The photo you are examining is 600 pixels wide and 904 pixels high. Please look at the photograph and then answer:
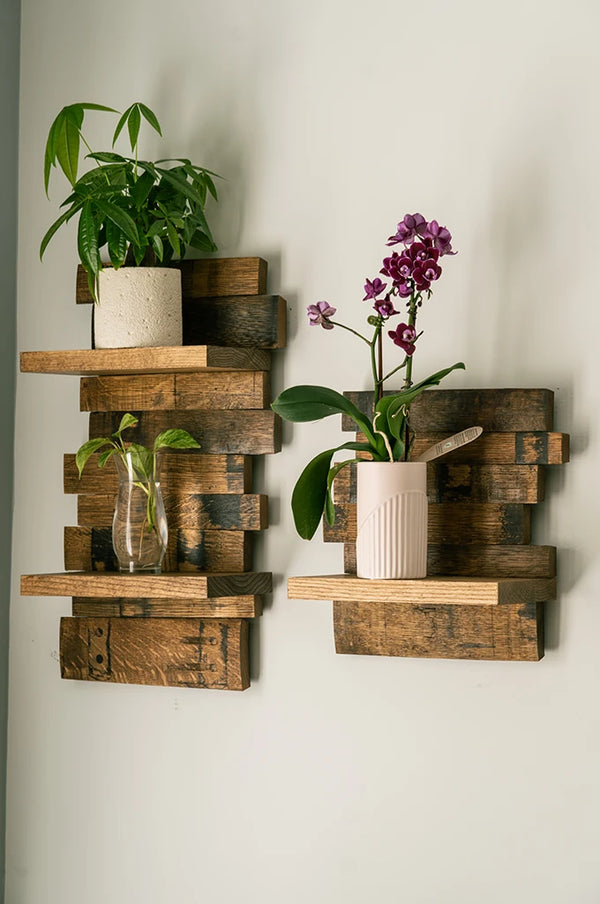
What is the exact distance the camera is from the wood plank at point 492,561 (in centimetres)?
136

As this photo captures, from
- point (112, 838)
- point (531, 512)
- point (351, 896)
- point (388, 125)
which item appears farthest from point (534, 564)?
point (112, 838)

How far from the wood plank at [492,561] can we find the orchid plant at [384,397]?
0.53 feet

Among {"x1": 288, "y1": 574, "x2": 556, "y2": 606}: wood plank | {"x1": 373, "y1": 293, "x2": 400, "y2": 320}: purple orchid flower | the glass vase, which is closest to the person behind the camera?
{"x1": 288, "y1": 574, "x2": 556, "y2": 606}: wood plank

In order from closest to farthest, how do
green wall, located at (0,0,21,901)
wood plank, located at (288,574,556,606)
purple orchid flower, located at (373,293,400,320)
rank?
wood plank, located at (288,574,556,606)
purple orchid flower, located at (373,293,400,320)
green wall, located at (0,0,21,901)

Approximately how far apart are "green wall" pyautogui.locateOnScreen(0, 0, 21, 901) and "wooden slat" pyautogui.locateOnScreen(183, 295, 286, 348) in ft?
1.07

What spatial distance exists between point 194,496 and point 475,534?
0.43 metres

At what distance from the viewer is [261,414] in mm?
1505

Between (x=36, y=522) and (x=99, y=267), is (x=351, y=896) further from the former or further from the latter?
(x=99, y=267)

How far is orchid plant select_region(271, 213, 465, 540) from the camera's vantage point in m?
1.32

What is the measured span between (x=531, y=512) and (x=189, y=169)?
71cm

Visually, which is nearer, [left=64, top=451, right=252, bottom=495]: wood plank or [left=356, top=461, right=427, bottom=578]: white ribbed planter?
[left=356, top=461, right=427, bottom=578]: white ribbed planter

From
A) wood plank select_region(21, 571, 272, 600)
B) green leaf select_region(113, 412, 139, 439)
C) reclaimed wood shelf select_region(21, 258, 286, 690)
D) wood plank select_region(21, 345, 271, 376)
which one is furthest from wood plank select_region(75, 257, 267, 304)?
wood plank select_region(21, 571, 272, 600)

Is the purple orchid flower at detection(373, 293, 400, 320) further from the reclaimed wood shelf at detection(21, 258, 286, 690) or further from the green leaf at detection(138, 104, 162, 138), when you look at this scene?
the green leaf at detection(138, 104, 162, 138)

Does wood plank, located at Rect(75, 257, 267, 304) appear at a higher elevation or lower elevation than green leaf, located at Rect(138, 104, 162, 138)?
lower
